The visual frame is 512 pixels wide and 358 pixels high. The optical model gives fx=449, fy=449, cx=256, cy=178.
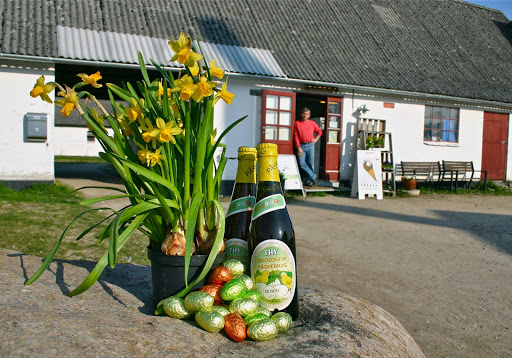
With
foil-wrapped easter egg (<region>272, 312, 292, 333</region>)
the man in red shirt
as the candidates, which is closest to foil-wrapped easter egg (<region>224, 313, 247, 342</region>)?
foil-wrapped easter egg (<region>272, 312, 292, 333</region>)

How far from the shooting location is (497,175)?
14984 millimetres

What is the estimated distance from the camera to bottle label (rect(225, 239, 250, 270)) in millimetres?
1507

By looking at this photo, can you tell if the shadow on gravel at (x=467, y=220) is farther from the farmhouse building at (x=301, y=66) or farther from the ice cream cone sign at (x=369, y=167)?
the farmhouse building at (x=301, y=66)

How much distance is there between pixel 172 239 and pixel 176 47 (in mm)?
573

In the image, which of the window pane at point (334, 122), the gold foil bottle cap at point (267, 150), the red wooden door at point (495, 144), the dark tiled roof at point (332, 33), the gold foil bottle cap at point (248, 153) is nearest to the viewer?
the gold foil bottle cap at point (267, 150)

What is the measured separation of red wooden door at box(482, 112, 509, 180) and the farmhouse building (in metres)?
0.04

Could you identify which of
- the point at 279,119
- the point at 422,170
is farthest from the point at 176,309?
the point at 422,170

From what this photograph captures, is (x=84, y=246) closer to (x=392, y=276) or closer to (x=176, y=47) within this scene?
(x=392, y=276)

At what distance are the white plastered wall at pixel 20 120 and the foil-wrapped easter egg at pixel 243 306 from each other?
8.97m

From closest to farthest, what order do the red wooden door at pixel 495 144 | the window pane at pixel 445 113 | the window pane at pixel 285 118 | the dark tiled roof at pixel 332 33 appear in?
1. the dark tiled roof at pixel 332 33
2. the window pane at pixel 285 118
3. the window pane at pixel 445 113
4. the red wooden door at pixel 495 144

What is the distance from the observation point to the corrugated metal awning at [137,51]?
30.3 ft

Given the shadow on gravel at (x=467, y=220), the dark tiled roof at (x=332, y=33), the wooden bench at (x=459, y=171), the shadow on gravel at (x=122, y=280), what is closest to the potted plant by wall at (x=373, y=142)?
the dark tiled roof at (x=332, y=33)

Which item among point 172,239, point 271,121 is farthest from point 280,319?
point 271,121

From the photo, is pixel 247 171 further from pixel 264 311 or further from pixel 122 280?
pixel 122 280
